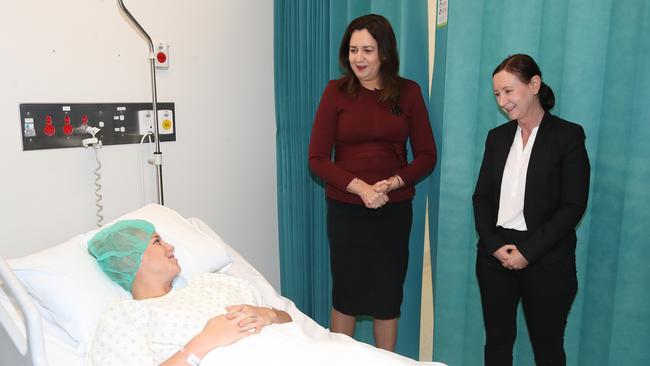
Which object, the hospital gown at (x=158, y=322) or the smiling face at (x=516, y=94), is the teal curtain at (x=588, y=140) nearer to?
the smiling face at (x=516, y=94)

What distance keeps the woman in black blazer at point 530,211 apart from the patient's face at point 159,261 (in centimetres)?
113

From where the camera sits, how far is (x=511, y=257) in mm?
1817

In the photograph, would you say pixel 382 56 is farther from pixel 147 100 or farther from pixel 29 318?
pixel 29 318

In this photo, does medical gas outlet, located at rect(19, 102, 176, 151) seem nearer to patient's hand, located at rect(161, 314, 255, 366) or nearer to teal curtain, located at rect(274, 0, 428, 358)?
teal curtain, located at rect(274, 0, 428, 358)

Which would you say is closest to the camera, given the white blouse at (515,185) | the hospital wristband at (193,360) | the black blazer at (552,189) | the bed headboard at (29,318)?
the bed headboard at (29,318)

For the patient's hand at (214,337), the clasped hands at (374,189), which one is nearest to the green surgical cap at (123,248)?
the patient's hand at (214,337)

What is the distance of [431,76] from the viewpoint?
2.32 m

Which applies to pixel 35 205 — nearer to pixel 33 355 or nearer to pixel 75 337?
pixel 75 337

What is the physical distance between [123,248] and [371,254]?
1067 mm

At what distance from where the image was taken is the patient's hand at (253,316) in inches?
59.1

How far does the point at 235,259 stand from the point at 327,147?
2.05 feet

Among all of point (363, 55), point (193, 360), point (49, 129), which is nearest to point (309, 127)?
point (363, 55)

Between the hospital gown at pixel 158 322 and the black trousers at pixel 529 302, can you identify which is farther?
the black trousers at pixel 529 302

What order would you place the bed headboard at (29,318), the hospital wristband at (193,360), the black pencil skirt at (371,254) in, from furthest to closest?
the black pencil skirt at (371,254)
the hospital wristband at (193,360)
the bed headboard at (29,318)
